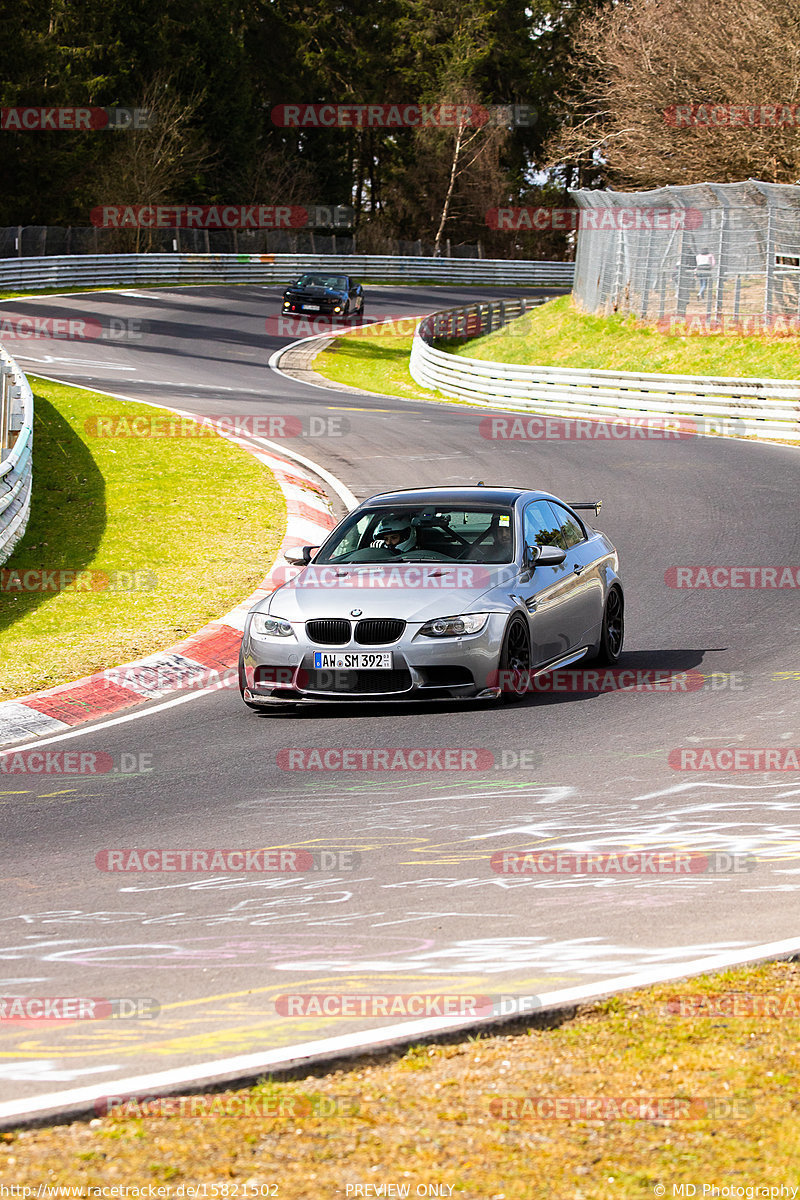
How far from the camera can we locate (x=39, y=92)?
61562 millimetres

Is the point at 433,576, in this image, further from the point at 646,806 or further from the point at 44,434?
the point at 44,434

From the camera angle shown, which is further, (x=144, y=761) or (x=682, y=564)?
(x=682, y=564)

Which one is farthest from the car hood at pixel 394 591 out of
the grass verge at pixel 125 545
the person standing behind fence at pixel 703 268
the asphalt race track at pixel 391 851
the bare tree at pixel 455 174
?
the bare tree at pixel 455 174

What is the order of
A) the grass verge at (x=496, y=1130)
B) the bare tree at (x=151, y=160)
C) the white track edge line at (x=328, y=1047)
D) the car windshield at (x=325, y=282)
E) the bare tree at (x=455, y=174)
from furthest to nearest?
the bare tree at (x=455, y=174), the bare tree at (x=151, y=160), the car windshield at (x=325, y=282), the white track edge line at (x=328, y=1047), the grass verge at (x=496, y=1130)

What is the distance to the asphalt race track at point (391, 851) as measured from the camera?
498 cm

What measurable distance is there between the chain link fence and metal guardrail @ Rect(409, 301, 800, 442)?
471 cm

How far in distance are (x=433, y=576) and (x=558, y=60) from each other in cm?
8655

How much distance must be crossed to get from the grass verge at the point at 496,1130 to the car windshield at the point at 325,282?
4590 centimetres

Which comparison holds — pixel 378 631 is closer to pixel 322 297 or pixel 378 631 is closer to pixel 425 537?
pixel 425 537

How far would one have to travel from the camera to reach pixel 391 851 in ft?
22.4

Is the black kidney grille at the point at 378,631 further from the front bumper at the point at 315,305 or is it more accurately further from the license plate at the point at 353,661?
the front bumper at the point at 315,305

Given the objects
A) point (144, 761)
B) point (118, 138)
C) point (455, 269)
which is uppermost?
point (118, 138)

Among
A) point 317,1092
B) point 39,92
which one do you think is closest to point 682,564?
point 317,1092

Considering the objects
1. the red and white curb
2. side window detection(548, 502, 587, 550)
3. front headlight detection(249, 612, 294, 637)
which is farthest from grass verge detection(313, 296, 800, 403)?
front headlight detection(249, 612, 294, 637)
